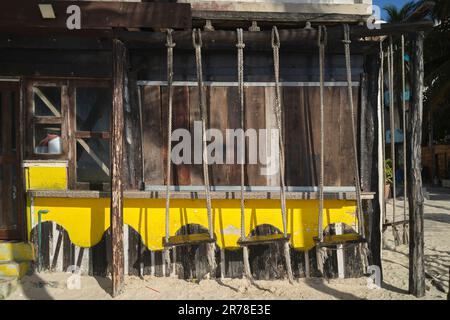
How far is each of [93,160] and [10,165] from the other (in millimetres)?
1044

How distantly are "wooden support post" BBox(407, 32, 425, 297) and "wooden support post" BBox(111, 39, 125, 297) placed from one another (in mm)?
3084

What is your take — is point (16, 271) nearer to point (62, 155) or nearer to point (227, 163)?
point (62, 155)

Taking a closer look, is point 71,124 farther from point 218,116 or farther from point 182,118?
point 218,116

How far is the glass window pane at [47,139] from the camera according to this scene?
471cm

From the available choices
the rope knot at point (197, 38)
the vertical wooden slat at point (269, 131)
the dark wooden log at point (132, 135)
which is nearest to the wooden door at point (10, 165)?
the dark wooden log at point (132, 135)

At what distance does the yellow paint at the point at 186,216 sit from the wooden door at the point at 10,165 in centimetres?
44

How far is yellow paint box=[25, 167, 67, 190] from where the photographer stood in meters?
4.65

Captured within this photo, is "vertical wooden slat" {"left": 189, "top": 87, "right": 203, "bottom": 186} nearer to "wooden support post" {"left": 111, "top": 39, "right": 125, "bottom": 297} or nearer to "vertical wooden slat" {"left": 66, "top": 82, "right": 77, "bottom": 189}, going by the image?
"wooden support post" {"left": 111, "top": 39, "right": 125, "bottom": 297}

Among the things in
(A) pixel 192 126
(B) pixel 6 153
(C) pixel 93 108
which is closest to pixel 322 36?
(A) pixel 192 126

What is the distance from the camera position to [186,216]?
4.59 metres

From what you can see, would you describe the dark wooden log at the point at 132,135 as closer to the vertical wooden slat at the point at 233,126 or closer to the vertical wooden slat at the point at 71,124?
the vertical wooden slat at the point at 71,124

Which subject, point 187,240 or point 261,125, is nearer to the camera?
point 187,240

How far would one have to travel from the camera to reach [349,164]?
15.3ft

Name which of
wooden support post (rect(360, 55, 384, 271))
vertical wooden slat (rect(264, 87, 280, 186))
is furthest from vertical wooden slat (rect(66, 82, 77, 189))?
wooden support post (rect(360, 55, 384, 271))
